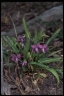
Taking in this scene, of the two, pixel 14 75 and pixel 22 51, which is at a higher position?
pixel 22 51

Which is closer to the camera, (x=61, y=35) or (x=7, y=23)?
(x=61, y=35)

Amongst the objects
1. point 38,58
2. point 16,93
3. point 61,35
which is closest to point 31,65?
point 38,58

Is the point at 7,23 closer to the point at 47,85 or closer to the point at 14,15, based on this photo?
the point at 14,15

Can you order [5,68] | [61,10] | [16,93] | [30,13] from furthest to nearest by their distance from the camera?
[30,13] → [61,10] → [5,68] → [16,93]

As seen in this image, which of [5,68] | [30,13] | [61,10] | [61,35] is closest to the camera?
[5,68]

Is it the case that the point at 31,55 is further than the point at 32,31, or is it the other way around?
the point at 32,31

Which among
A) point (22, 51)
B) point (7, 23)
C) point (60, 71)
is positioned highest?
point (7, 23)

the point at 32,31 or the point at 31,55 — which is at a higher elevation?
the point at 32,31
